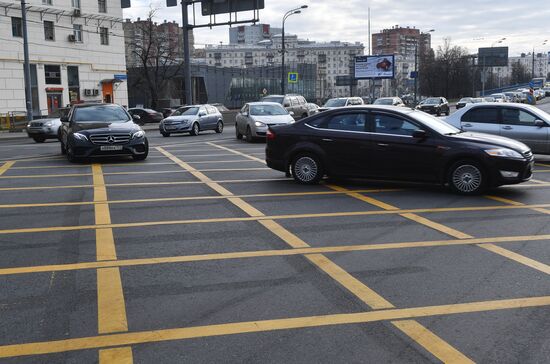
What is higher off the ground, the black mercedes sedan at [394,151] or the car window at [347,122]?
the car window at [347,122]

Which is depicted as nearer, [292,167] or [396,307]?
[396,307]

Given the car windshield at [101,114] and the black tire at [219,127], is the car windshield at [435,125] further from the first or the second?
the black tire at [219,127]

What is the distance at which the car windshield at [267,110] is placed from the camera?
2334cm

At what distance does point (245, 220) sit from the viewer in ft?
26.8

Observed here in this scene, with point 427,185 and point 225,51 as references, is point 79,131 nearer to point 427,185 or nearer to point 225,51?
point 427,185

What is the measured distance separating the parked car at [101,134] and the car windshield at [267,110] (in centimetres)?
751

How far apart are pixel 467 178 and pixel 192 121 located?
760 inches

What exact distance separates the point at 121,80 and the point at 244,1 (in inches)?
920

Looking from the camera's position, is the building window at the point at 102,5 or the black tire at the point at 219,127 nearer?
the black tire at the point at 219,127

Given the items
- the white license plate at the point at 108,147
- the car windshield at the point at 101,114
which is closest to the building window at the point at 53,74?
the car windshield at the point at 101,114

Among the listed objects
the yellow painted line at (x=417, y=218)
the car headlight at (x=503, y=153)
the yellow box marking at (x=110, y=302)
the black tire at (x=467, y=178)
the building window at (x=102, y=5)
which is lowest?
the yellow painted line at (x=417, y=218)

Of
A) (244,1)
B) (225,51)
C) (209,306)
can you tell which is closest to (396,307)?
(209,306)

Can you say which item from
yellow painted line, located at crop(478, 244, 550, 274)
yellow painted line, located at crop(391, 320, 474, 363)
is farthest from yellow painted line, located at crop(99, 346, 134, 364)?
yellow painted line, located at crop(478, 244, 550, 274)

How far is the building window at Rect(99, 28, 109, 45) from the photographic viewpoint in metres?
51.7
